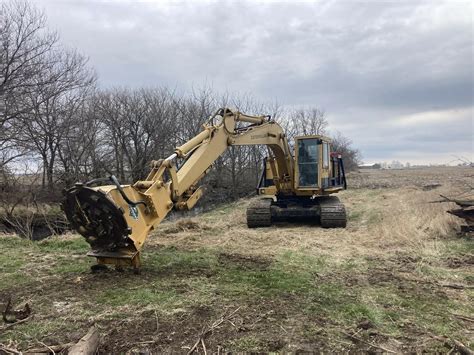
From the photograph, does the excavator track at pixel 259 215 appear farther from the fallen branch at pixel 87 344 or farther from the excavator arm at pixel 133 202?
the fallen branch at pixel 87 344

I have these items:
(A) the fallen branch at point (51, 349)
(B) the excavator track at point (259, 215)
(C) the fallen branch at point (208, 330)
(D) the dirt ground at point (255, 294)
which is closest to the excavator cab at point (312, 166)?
(B) the excavator track at point (259, 215)

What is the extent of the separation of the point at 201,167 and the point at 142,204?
5.94 feet

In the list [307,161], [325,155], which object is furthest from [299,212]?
[325,155]

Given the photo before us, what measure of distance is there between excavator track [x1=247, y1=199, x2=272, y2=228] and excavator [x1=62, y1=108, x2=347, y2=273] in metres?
0.03

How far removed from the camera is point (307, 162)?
11.5 metres

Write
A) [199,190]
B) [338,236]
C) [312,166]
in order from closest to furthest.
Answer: [199,190] → [338,236] → [312,166]

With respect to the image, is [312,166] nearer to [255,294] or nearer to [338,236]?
[338,236]

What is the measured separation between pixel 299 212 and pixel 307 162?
147 cm

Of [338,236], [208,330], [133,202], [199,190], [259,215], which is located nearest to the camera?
[208,330]

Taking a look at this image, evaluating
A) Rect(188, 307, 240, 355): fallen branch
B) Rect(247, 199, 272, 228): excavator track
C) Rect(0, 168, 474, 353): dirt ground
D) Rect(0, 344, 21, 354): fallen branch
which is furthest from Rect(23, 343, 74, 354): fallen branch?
Rect(247, 199, 272, 228): excavator track

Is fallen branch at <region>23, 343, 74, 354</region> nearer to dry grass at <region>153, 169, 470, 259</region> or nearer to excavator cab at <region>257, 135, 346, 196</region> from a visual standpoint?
dry grass at <region>153, 169, 470, 259</region>

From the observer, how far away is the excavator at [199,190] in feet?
17.9

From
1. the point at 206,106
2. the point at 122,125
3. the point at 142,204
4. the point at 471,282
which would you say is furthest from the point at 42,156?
the point at 471,282

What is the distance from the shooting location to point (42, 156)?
21.4 m
